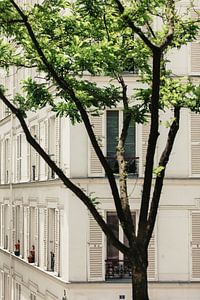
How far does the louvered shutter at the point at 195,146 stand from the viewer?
1930 cm

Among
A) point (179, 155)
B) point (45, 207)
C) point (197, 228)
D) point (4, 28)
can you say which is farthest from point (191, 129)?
point (4, 28)

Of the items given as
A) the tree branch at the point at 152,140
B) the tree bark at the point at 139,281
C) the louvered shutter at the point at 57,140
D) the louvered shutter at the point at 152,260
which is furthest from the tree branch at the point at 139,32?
the louvered shutter at the point at 57,140

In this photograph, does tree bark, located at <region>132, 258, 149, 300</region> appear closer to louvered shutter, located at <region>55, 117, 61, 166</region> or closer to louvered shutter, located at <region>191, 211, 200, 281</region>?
louvered shutter, located at <region>191, 211, 200, 281</region>

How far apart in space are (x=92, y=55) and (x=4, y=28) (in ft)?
4.61

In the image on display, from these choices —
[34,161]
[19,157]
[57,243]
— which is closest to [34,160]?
[34,161]

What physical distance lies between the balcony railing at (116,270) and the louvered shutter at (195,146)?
10.8 ft

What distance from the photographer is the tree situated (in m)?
9.82

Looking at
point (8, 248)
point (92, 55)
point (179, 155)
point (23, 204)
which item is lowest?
point (8, 248)

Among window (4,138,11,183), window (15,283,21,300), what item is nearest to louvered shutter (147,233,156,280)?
window (15,283,21,300)

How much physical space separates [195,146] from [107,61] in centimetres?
924

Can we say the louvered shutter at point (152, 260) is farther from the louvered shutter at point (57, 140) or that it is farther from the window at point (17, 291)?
the window at point (17, 291)

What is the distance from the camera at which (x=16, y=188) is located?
27672mm

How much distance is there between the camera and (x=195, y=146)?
19344mm

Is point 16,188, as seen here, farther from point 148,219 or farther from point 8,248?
point 148,219
